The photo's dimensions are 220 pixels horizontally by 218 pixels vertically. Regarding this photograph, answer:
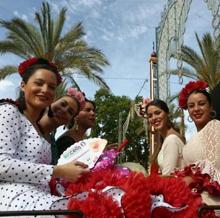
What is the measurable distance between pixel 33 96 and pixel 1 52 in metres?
13.8

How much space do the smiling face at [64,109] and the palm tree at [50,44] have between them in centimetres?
1186

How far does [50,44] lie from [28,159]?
13.8 metres

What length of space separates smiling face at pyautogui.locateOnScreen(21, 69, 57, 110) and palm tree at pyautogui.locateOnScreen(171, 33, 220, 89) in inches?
547

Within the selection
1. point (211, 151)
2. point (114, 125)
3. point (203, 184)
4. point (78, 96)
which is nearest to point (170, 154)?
point (211, 151)

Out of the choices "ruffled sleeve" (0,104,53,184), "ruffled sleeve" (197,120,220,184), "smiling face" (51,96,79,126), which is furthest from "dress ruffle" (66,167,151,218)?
"smiling face" (51,96,79,126)

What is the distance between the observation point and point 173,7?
15.7m

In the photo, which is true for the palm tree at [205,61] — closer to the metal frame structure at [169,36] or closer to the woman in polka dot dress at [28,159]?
the metal frame structure at [169,36]

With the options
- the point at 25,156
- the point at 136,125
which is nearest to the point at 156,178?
the point at 25,156

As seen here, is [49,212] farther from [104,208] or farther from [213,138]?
[213,138]

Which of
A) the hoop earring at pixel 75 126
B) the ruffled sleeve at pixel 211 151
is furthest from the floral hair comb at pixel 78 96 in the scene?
the ruffled sleeve at pixel 211 151

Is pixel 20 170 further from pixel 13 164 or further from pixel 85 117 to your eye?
pixel 85 117

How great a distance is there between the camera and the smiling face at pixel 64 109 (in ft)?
12.0

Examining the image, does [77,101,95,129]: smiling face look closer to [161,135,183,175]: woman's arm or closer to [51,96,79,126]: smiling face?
[51,96,79,126]: smiling face

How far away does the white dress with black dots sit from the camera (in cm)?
216
